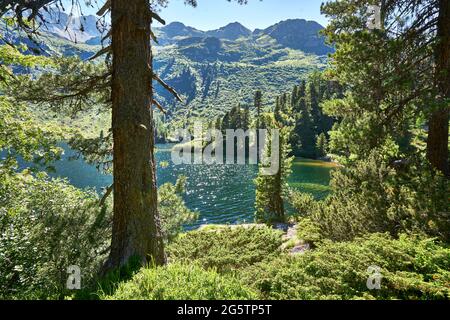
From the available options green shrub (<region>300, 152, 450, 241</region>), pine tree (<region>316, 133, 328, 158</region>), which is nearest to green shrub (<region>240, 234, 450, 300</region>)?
green shrub (<region>300, 152, 450, 241</region>)

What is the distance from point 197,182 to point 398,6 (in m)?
50.1

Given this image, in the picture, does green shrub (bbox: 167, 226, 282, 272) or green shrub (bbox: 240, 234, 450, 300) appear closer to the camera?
green shrub (bbox: 240, 234, 450, 300)

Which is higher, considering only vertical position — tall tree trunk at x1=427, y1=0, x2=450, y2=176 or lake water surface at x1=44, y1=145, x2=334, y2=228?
tall tree trunk at x1=427, y1=0, x2=450, y2=176

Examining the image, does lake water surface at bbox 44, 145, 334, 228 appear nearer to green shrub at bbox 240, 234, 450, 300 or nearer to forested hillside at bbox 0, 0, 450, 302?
forested hillside at bbox 0, 0, 450, 302

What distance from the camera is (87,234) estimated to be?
7145 millimetres

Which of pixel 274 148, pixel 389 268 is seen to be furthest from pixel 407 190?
pixel 274 148

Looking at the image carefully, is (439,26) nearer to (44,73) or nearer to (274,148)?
(44,73)

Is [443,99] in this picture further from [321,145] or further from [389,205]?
[321,145]

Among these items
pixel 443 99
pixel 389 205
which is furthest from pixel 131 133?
pixel 443 99

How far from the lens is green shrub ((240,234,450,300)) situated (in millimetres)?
4008

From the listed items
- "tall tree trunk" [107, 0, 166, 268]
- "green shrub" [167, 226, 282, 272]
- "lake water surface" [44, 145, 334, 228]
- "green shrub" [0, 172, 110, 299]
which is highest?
"tall tree trunk" [107, 0, 166, 268]

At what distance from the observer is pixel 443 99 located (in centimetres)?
748

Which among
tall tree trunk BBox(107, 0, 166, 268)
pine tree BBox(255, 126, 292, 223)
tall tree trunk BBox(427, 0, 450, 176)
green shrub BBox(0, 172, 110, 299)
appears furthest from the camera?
pine tree BBox(255, 126, 292, 223)

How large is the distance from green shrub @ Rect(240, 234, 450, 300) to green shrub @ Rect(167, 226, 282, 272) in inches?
111
